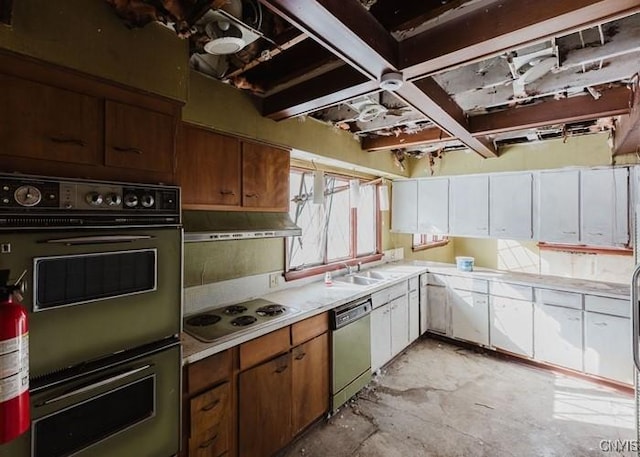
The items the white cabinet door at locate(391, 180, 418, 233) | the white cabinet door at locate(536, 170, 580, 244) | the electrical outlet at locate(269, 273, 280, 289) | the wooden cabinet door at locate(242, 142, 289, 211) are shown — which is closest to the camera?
the wooden cabinet door at locate(242, 142, 289, 211)

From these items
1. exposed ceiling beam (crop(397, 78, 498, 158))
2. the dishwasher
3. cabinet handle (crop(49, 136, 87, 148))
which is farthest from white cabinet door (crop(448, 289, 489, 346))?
cabinet handle (crop(49, 136, 87, 148))

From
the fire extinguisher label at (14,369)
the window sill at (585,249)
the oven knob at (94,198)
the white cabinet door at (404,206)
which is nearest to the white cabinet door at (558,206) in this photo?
the white cabinet door at (404,206)

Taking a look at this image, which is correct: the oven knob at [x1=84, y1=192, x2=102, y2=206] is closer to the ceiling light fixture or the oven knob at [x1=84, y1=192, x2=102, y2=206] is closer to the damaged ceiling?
the damaged ceiling

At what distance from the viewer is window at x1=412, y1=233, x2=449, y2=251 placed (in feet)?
17.7

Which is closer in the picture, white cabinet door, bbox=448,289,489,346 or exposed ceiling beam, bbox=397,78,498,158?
exposed ceiling beam, bbox=397,78,498,158

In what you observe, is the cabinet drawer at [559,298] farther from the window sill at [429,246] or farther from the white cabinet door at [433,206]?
the window sill at [429,246]

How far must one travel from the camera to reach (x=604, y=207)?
3221mm

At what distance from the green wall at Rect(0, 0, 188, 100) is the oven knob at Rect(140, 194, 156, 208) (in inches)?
19.6

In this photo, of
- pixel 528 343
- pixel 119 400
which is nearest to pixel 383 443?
pixel 119 400

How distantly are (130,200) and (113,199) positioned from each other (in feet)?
0.21

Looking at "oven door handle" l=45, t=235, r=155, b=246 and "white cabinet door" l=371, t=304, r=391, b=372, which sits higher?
"oven door handle" l=45, t=235, r=155, b=246

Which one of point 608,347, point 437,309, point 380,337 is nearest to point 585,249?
point 608,347

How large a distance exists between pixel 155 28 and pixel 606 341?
14.3 ft

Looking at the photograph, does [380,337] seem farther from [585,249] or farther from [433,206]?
[585,249]
